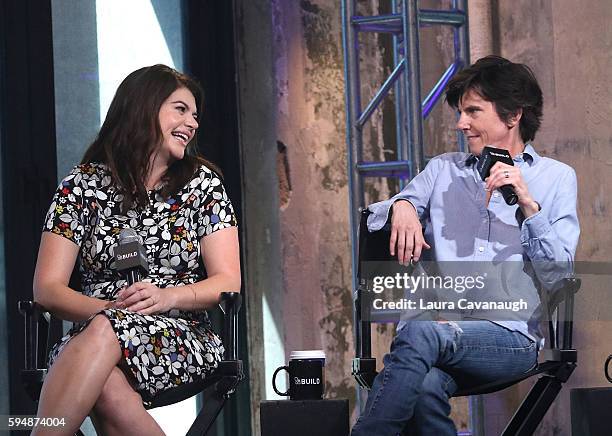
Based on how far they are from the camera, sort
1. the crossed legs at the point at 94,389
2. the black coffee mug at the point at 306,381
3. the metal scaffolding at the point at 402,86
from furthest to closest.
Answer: the metal scaffolding at the point at 402,86 < the black coffee mug at the point at 306,381 < the crossed legs at the point at 94,389

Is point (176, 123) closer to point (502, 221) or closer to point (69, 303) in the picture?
point (69, 303)

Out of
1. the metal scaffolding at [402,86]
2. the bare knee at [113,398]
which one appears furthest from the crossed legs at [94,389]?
the metal scaffolding at [402,86]

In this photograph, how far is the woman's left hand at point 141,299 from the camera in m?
2.41

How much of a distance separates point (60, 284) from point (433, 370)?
0.99 metres

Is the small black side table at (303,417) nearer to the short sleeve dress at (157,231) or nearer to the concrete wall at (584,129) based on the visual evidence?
the short sleeve dress at (157,231)

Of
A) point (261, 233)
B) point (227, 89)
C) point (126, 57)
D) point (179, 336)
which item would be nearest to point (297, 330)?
point (261, 233)

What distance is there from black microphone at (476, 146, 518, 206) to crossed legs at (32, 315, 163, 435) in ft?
3.40

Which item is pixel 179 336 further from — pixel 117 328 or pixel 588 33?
pixel 588 33

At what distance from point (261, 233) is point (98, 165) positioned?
6.16 ft

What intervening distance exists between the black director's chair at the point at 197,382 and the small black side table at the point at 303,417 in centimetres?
32

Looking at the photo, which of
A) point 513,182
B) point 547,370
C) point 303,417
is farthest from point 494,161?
point 303,417

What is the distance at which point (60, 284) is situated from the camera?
8.38 ft

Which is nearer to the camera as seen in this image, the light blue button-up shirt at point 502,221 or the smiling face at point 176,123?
the light blue button-up shirt at point 502,221

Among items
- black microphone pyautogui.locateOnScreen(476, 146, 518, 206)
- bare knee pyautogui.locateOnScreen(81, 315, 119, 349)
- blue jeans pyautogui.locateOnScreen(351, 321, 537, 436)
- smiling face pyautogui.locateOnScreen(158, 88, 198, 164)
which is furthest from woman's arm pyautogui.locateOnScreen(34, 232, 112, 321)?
black microphone pyautogui.locateOnScreen(476, 146, 518, 206)
